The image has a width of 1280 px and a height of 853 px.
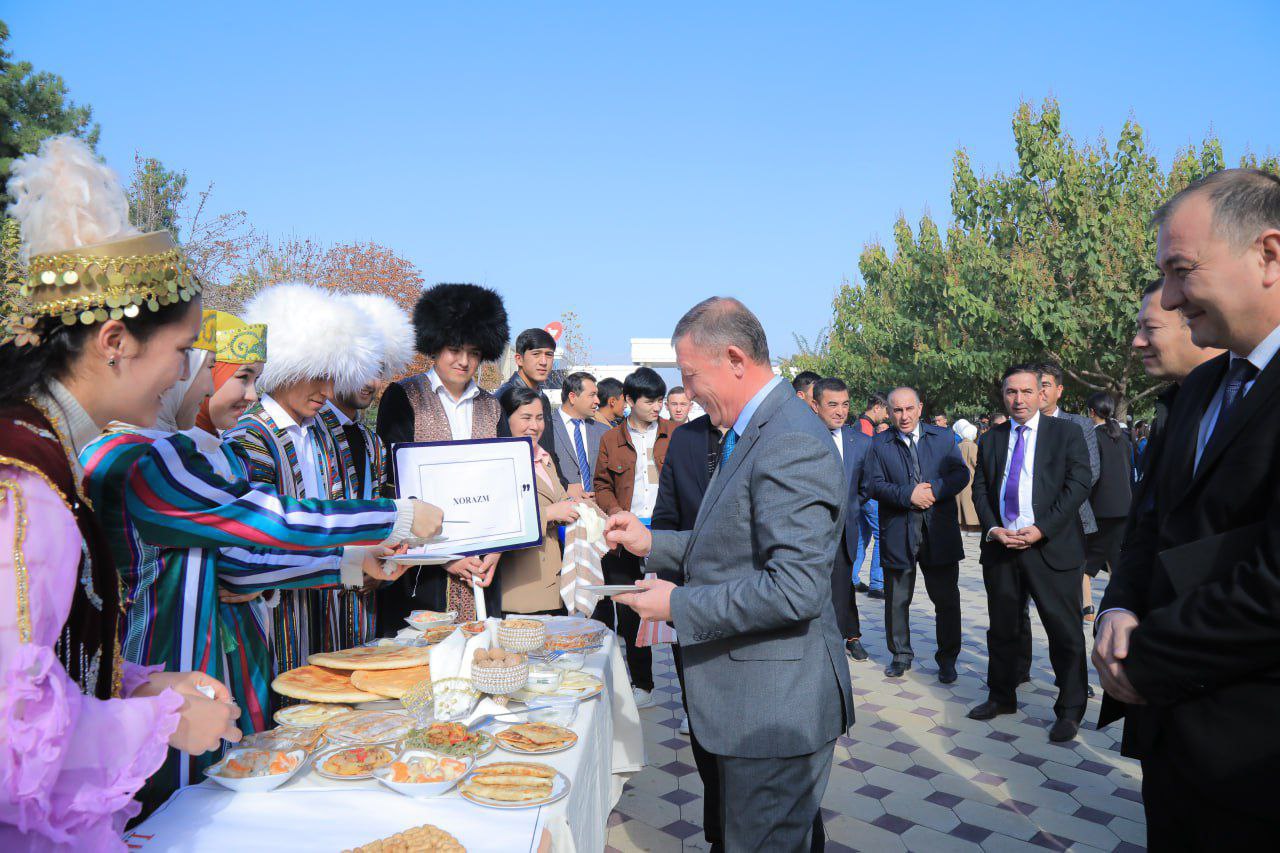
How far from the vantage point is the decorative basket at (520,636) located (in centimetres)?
280

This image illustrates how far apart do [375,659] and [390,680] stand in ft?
0.51

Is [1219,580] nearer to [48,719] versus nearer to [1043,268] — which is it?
[48,719]

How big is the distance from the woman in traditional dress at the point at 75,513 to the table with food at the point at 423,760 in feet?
1.00

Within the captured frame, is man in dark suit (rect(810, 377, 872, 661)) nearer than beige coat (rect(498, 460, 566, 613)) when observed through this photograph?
No

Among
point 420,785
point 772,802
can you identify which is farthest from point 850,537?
point 420,785

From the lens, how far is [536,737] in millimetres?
2152

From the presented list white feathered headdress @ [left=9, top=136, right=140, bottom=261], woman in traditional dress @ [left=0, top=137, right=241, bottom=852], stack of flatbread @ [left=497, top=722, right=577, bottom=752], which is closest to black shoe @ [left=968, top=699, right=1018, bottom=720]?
stack of flatbread @ [left=497, top=722, right=577, bottom=752]

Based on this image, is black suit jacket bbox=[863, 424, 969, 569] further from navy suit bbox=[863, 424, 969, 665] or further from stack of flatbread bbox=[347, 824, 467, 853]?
stack of flatbread bbox=[347, 824, 467, 853]

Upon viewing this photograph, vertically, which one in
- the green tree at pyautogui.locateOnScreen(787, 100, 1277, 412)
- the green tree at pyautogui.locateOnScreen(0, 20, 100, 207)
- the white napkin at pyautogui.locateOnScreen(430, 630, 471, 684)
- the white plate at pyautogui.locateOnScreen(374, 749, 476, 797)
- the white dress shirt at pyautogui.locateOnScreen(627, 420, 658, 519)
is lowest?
the white plate at pyautogui.locateOnScreen(374, 749, 476, 797)

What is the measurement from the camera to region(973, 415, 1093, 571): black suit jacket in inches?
196

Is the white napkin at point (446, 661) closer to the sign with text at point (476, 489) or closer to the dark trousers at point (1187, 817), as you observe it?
the sign with text at point (476, 489)

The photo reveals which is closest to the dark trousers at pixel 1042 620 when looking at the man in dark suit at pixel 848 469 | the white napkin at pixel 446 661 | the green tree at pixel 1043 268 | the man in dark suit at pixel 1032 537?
the man in dark suit at pixel 1032 537

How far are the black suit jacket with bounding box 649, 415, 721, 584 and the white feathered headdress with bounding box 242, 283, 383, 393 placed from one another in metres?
1.68

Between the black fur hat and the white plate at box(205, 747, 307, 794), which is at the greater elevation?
the black fur hat
